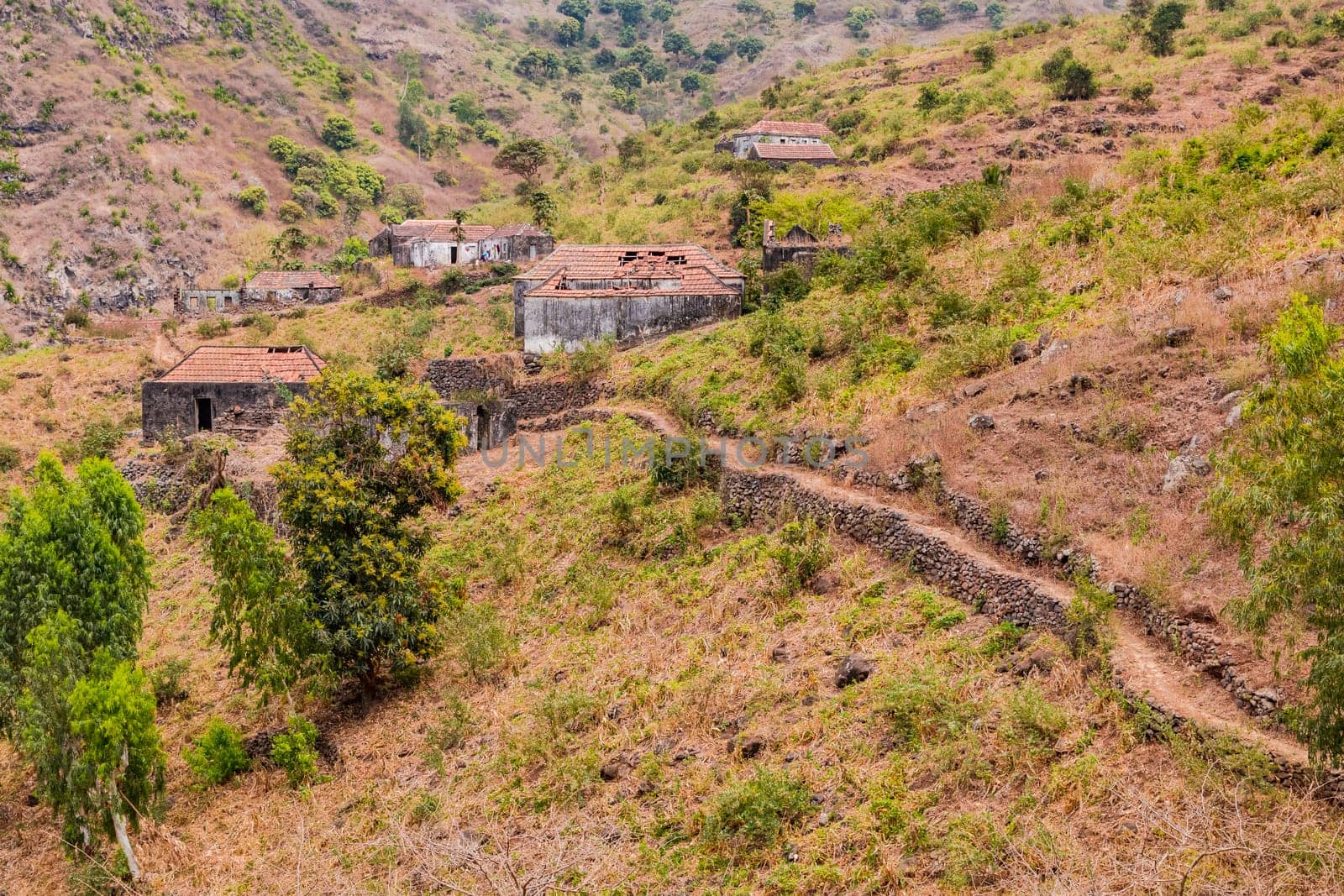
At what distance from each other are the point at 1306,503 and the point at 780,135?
1745 inches

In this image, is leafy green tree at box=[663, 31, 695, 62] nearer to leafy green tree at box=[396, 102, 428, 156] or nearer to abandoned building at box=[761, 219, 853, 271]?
leafy green tree at box=[396, 102, 428, 156]

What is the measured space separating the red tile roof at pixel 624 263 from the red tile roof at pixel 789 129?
21696 mm

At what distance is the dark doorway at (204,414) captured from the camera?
27.4 m

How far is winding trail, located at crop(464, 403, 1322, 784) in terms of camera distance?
26.9 feet

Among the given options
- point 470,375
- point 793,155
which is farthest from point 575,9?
point 470,375

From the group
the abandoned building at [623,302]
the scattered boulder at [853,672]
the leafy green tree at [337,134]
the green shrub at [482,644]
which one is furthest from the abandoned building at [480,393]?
the leafy green tree at [337,134]

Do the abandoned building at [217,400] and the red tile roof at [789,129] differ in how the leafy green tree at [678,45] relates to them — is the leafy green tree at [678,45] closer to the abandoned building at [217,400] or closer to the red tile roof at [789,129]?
the red tile roof at [789,129]

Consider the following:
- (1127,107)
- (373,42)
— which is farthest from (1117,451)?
(373,42)

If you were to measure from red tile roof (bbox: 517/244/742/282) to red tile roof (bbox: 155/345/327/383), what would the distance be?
6.58m

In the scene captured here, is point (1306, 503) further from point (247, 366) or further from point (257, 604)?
point (247, 366)

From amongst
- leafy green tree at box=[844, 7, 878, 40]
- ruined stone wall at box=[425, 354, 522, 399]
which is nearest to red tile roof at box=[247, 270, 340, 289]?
ruined stone wall at box=[425, 354, 522, 399]

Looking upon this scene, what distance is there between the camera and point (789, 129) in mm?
49875

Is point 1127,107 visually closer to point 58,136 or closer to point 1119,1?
point 58,136

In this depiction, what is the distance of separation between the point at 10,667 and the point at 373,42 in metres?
103
